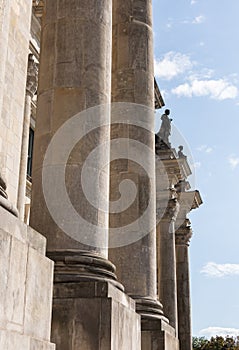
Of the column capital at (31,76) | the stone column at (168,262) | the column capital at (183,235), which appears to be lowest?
the stone column at (168,262)

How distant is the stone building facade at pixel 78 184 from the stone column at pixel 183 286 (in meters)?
32.4

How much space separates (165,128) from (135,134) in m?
41.7

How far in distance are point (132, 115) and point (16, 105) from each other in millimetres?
14885

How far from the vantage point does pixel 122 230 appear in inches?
1158

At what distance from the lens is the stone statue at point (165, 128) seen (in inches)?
2808

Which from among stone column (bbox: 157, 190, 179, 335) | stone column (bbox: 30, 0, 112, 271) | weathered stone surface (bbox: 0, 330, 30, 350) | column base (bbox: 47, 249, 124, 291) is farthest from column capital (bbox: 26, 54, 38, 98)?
weathered stone surface (bbox: 0, 330, 30, 350)

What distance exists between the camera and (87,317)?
18.7 m

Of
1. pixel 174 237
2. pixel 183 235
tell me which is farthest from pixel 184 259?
pixel 174 237

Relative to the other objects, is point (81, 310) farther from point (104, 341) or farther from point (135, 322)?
point (135, 322)

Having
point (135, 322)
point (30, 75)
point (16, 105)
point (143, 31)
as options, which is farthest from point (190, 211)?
point (16, 105)

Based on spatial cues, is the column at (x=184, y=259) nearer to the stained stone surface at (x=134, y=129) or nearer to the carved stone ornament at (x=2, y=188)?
the stained stone surface at (x=134, y=129)

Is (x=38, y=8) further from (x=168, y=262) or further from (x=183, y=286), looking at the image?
(x=183, y=286)

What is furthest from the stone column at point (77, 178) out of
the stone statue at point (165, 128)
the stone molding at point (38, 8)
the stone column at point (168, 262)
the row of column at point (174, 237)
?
the stone statue at point (165, 128)

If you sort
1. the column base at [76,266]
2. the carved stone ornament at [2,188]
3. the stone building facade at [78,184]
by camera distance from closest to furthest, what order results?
the carved stone ornament at [2,188] < the stone building facade at [78,184] < the column base at [76,266]
